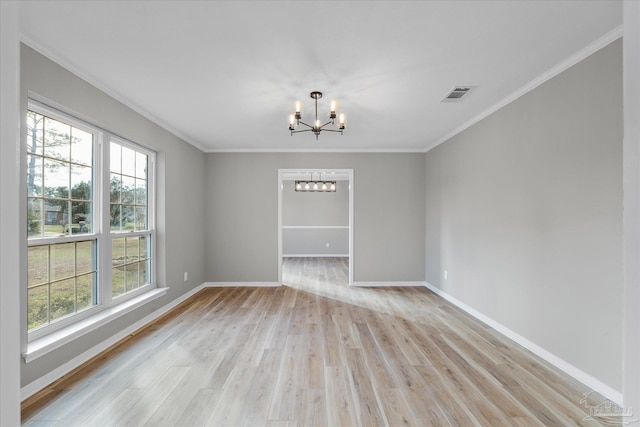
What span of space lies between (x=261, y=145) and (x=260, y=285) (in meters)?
2.50

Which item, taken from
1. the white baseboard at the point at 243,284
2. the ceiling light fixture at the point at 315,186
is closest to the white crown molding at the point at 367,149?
the white baseboard at the point at 243,284

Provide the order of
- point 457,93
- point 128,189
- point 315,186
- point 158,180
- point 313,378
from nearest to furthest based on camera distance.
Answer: point 313,378 < point 457,93 < point 128,189 < point 158,180 < point 315,186

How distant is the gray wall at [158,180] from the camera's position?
221 cm

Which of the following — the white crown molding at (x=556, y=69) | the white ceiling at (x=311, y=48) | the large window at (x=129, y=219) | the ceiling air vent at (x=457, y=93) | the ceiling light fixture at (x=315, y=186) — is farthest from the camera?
the ceiling light fixture at (x=315, y=186)

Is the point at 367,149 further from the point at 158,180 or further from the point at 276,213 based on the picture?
the point at 158,180

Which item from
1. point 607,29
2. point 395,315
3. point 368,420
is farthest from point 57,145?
point 607,29

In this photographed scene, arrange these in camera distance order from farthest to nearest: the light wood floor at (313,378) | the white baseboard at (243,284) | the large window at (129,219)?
the white baseboard at (243,284) < the large window at (129,219) < the light wood floor at (313,378)

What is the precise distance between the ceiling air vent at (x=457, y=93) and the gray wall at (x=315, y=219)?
592 centimetres

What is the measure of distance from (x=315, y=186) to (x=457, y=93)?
5832mm

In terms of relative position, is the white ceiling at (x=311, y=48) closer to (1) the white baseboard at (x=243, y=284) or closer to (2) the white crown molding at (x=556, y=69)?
(2) the white crown molding at (x=556, y=69)

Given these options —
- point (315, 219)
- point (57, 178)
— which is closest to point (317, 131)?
point (57, 178)

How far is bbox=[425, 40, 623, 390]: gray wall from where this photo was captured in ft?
6.78

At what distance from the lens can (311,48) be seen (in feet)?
7.14

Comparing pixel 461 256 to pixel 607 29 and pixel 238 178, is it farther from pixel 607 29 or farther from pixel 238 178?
pixel 238 178
